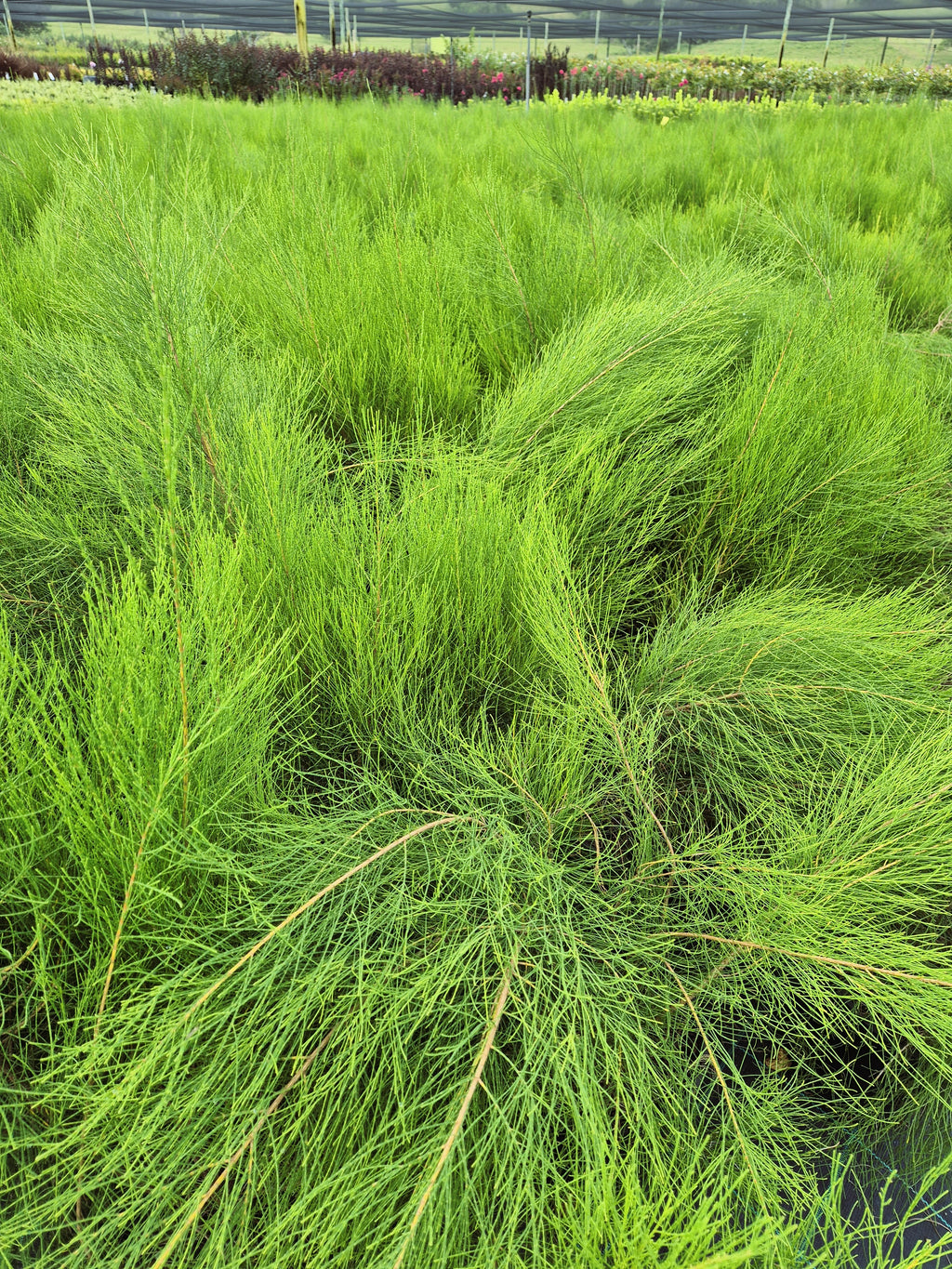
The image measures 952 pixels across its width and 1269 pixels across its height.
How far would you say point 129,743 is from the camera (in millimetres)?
495

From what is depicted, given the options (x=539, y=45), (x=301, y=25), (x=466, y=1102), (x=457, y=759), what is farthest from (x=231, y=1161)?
(x=539, y=45)

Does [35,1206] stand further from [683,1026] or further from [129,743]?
[683,1026]

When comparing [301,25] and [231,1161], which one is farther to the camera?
[301,25]

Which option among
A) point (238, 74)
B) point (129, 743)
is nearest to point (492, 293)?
point (129, 743)

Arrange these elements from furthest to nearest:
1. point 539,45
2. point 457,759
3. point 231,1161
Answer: point 539,45, point 457,759, point 231,1161

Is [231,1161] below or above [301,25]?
below

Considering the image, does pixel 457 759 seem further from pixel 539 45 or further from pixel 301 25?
pixel 539 45

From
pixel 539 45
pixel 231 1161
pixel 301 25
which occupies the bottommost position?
pixel 231 1161

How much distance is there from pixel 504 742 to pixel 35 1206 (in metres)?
0.44

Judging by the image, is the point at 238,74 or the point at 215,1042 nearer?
the point at 215,1042

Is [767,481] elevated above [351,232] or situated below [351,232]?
below

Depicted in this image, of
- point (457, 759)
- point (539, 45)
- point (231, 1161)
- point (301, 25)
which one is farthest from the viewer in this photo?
point (539, 45)

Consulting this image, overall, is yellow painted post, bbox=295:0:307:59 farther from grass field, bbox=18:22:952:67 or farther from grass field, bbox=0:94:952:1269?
grass field, bbox=18:22:952:67

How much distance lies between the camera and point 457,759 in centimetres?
68
